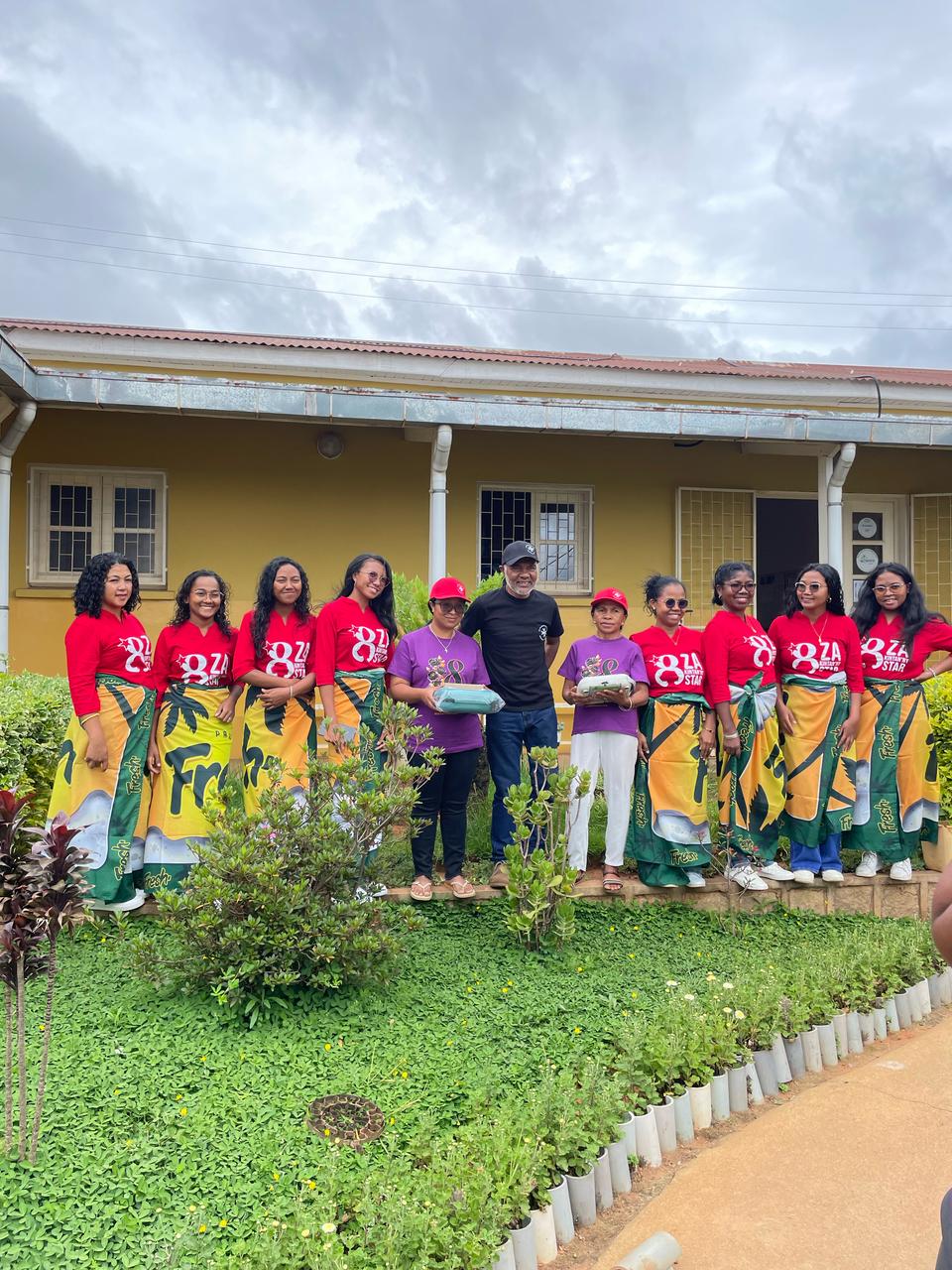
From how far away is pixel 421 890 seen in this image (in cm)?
477

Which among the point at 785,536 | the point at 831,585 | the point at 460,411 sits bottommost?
the point at 831,585

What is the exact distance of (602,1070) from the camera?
10.2ft

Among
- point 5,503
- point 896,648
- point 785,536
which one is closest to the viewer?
point 896,648

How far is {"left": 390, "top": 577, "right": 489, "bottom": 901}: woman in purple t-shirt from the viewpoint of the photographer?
4.77 metres

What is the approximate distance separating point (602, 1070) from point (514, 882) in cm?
125

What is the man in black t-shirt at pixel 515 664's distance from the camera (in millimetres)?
5023

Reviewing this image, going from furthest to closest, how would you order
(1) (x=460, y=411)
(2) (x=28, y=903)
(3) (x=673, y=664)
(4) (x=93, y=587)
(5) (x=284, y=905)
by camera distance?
(1) (x=460, y=411) → (3) (x=673, y=664) → (4) (x=93, y=587) → (5) (x=284, y=905) → (2) (x=28, y=903)

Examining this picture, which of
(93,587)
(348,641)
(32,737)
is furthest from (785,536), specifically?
(93,587)

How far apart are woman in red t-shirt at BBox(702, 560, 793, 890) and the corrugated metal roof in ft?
19.5

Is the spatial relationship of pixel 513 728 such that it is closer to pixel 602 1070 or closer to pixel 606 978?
pixel 606 978

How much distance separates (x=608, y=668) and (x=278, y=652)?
1731mm

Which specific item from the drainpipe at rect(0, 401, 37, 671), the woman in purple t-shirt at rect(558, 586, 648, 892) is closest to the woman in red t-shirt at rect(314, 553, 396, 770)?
the woman in purple t-shirt at rect(558, 586, 648, 892)

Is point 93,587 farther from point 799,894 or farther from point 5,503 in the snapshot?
point 5,503

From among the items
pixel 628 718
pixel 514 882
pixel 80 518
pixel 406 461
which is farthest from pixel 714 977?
pixel 80 518
